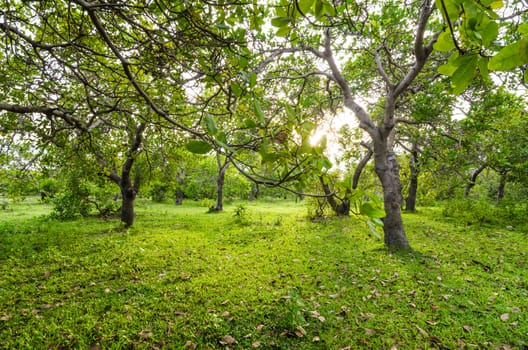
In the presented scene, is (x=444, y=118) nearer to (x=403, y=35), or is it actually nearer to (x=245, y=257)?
(x=403, y=35)

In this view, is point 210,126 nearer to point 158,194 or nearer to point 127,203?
point 127,203

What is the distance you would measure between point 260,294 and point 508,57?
3826mm

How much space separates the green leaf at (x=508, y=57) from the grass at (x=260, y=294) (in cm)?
294

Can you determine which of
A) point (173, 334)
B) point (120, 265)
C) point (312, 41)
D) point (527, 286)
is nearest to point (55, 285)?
point (120, 265)

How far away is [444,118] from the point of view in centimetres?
512

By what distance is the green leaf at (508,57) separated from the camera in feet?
1.62

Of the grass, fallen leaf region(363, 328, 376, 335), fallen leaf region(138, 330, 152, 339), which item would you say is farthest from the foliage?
fallen leaf region(363, 328, 376, 335)

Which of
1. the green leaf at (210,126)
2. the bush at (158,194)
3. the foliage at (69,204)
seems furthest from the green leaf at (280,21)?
the bush at (158,194)

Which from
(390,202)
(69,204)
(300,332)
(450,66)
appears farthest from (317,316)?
(69,204)

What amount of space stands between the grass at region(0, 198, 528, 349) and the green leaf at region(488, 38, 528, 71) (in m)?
2.94

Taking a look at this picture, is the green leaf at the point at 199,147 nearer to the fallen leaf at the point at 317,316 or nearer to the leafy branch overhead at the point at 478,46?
the leafy branch overhead at the point at 478,46

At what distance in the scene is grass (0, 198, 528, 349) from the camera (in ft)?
8.99

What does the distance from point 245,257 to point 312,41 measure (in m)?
A: 4.76

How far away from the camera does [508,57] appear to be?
51cm
